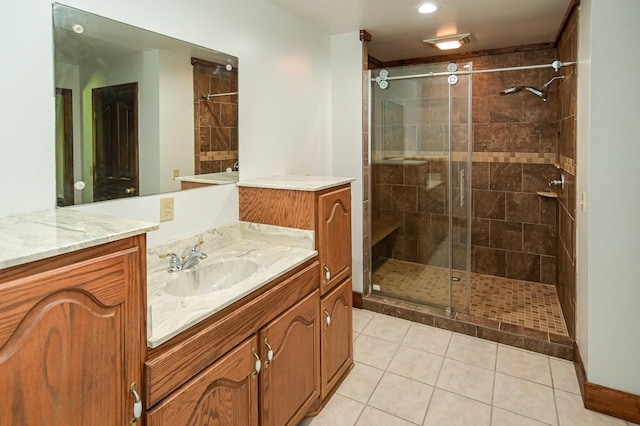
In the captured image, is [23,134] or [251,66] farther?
[251,66]

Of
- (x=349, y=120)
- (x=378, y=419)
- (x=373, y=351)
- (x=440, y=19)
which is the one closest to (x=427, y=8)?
(x=440, y=19)

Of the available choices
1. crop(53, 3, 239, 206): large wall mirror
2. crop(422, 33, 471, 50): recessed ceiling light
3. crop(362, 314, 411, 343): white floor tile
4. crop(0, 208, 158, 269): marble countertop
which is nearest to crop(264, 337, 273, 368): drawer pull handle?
crop(0, 208, 158, 269): marble countertop

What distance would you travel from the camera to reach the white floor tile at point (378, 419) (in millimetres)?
2023

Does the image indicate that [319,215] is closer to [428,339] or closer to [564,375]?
[428,339]

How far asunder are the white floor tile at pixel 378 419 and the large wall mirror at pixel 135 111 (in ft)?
4.86

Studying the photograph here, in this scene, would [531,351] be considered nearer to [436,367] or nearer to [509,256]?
[436,367]

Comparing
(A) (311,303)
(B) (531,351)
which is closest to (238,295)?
(A) (311,303)

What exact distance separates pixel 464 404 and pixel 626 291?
1.03m

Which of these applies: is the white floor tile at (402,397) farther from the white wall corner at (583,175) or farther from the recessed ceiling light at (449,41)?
the recessed ceiling light at (449,41)

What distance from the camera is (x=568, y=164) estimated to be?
2846 mm

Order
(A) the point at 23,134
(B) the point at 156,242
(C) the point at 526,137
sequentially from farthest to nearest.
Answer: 1. (C) the point at 526,137
2. (B) the point at 156,242
3. (A) the point at 23,134

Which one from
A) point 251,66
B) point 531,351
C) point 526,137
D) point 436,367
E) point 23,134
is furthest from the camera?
point 526,137

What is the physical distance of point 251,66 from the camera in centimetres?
238

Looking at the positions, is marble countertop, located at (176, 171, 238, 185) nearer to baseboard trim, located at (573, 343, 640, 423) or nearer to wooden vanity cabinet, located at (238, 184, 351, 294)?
wooden vanity cabinet, located at (238, 184, 351, 294)
